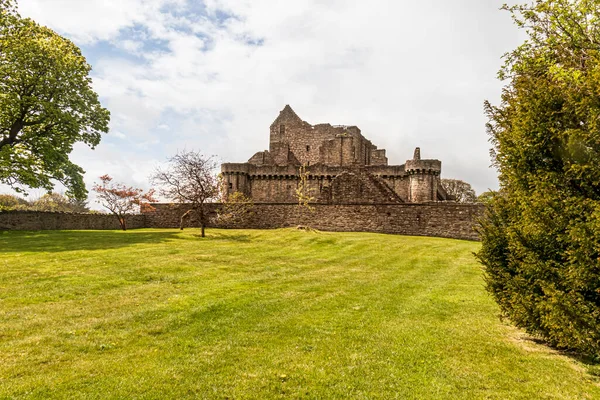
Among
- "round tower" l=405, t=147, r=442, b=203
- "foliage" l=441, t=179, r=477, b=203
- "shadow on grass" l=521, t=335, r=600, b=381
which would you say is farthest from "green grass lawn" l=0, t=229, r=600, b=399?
"foliage" l=441, t=179, r=477, b=203

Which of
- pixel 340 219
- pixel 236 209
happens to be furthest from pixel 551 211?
pixel 236 209

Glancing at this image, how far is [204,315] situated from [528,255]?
257 inches

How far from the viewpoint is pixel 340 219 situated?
3098 centimetres

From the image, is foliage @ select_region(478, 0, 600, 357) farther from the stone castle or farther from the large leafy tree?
the large leafy tree

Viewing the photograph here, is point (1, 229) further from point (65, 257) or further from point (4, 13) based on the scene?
point (65, 257)

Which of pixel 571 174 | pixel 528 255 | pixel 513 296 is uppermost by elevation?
pixel 571 174

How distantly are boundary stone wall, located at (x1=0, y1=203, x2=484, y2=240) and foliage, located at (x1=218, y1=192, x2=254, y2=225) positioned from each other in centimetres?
42

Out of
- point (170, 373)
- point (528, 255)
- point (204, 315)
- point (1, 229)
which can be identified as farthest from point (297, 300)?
point (1, 229)

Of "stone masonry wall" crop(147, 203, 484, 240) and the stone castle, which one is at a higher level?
the stone castle

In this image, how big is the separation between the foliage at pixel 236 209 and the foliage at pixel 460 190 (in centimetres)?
4554

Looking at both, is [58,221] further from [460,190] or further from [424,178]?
[460,190]

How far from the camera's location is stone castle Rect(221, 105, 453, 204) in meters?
31.8

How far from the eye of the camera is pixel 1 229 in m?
27.7

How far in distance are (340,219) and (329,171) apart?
1559 centimetres
